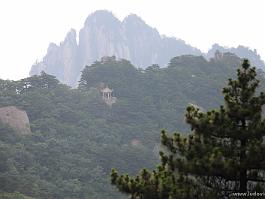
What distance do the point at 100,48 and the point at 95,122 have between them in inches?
2053

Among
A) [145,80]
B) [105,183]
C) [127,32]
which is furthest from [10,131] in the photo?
[127,32]

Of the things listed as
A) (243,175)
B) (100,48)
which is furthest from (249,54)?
(243,175)

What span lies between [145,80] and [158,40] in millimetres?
61137

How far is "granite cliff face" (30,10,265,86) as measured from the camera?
329 ft

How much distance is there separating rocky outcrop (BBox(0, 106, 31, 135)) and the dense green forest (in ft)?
2.77

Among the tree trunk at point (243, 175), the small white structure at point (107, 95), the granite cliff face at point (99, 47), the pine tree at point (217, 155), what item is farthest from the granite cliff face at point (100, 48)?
the tree trunk at point (243, 175)

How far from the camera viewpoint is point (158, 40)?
118 m

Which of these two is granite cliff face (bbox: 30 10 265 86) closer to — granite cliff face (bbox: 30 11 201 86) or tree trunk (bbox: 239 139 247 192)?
granite cliff face (bbox: 30 11 201 86)

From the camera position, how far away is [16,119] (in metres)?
43.6

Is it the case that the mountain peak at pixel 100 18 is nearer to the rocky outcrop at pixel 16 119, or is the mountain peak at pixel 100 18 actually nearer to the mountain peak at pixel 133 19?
the mountain peak at pixel 133 19

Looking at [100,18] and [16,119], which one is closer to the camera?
[16,119]

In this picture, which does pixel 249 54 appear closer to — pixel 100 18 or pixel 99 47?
pixel 99 47

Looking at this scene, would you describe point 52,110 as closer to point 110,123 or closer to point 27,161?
point 110,123

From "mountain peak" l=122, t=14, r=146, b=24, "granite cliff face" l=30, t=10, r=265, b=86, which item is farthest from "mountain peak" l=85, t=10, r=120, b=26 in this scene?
"mountain peak" l=122, t=14, r=146, b=24
